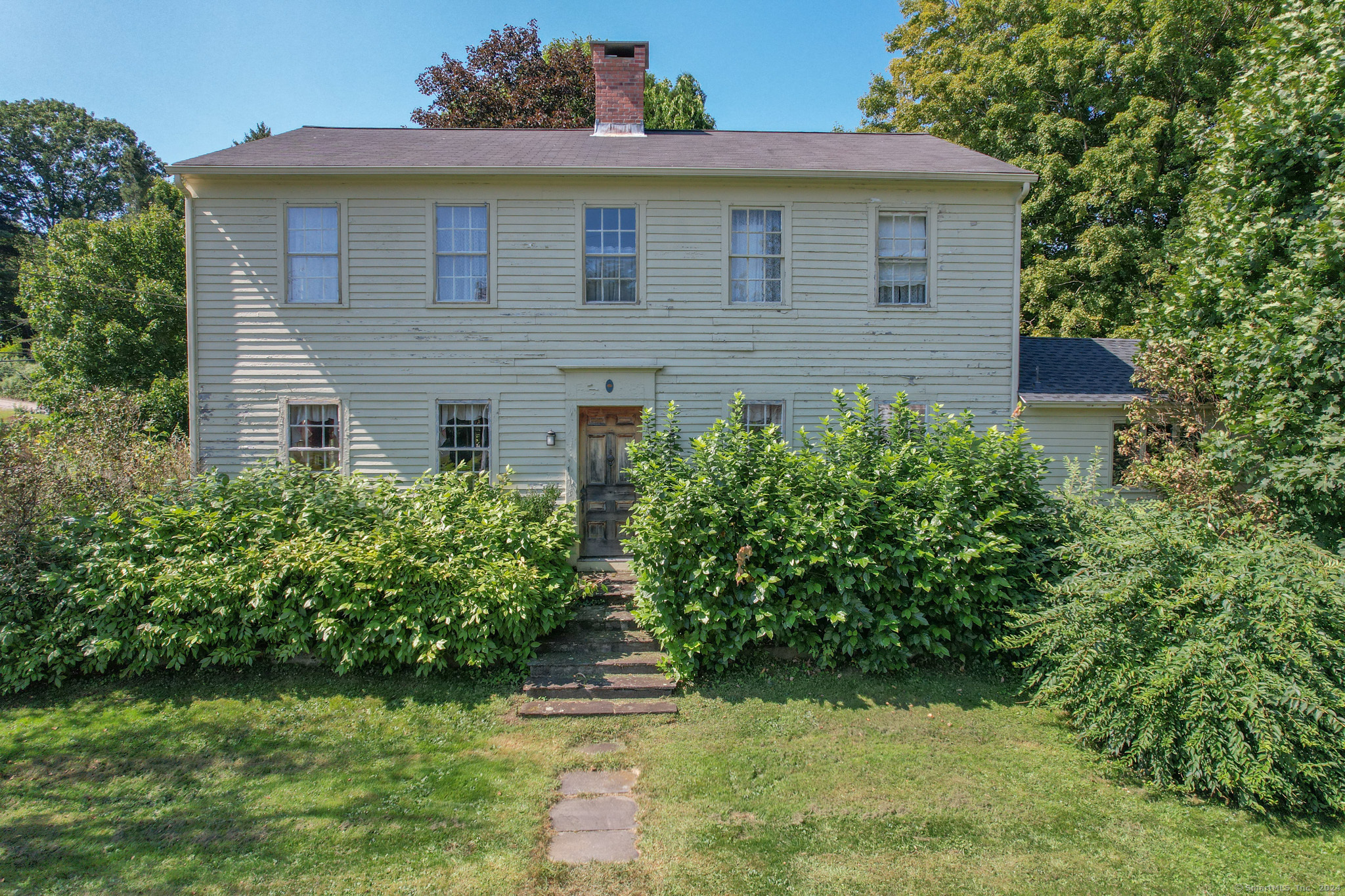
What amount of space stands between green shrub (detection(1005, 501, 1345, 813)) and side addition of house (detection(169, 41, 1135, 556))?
14.8 feet

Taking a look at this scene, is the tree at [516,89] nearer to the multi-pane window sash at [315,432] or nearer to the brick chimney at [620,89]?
the brick chimney at [620,89]

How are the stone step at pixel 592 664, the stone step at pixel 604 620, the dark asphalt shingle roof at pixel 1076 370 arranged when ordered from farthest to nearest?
the dark asphalt shingle roof at pixel 1076 370, the stone step at pixel 604 620, the stone step at pixel 592 664

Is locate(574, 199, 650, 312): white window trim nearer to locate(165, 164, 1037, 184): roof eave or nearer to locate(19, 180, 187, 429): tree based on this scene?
locate(165, 164, 1037, 184): roof eave

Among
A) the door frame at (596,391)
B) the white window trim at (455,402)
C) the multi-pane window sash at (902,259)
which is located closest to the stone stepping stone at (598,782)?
the door frame at (596,391)

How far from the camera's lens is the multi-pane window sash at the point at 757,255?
9359 mm

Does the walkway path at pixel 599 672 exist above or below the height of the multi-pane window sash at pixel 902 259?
below

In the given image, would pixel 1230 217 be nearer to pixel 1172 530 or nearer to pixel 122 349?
pixel 1172 530

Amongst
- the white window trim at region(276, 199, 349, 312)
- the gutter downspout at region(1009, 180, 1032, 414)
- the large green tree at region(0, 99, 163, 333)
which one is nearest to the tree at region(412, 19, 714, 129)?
the white window trim at region(276, 199, 349, 312)

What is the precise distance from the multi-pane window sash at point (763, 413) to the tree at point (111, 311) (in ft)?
59.1

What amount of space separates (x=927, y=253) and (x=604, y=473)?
589 centimetres

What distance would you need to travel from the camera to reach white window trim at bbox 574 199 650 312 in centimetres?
922

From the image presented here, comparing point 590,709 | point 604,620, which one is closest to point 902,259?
point 604,620

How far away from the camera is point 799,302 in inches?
368

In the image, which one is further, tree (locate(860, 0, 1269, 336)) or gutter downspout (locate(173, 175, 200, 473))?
tree (locate(860, 0, 1269, 336))
